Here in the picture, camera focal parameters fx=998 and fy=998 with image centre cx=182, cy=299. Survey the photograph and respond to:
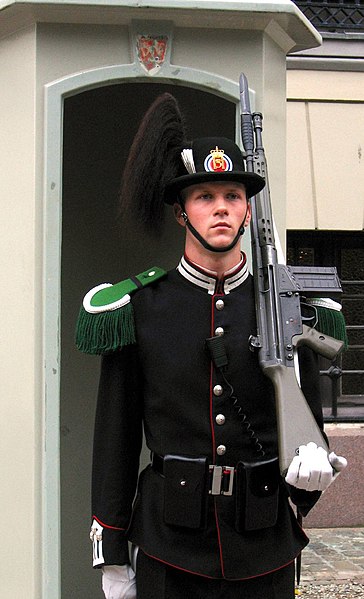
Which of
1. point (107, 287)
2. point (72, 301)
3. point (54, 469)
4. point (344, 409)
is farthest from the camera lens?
point (344, 409)

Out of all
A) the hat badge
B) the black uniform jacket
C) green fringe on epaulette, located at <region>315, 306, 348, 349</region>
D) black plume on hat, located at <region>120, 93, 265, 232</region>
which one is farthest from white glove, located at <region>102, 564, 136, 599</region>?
the hat badge

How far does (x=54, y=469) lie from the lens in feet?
10.1

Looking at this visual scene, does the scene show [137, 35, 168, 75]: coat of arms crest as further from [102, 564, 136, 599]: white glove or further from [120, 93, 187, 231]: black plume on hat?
[102, 564, 136, 599]: white glove

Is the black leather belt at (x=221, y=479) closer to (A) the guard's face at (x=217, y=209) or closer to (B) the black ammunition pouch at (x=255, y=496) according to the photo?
(B) the black ammunition pouch at (x=255, y=496)

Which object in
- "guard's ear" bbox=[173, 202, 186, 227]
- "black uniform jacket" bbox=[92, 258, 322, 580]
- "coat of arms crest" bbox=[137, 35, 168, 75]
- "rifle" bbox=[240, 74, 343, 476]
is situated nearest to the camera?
"rifle" bbox=[240, 74, 343, 476]

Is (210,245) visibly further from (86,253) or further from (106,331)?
(86,253)

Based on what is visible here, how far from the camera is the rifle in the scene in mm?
2283

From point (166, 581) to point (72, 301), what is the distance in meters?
1.91

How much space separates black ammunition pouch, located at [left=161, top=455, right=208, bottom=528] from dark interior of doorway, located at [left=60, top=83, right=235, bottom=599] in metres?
1.72

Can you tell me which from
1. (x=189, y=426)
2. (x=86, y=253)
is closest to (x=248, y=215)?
(x=189, y=426)

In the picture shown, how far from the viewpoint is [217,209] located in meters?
2.38

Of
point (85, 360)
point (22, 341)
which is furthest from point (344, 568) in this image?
point (22, 341)

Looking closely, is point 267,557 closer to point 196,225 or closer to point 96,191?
point 196,225

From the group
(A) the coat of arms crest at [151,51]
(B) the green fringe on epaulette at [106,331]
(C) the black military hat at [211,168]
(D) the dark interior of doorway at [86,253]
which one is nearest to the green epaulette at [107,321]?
(B) the green fringe on epaulette at [106,331]
